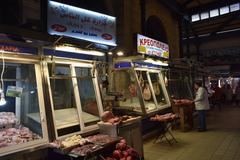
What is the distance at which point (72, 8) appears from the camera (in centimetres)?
526

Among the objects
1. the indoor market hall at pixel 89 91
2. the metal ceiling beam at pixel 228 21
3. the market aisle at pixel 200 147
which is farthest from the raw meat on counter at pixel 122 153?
the metal ceiling beam at pixel 228 21

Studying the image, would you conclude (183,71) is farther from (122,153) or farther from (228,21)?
(122,153)

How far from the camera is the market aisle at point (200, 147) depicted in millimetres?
5734

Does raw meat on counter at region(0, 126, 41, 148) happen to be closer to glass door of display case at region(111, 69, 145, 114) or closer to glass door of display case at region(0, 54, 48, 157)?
glass door of display case at region(0, 54, 48, 157)

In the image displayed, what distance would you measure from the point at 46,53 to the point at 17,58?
728 millimetres

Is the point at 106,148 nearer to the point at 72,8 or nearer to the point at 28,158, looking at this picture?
the point at 28,158

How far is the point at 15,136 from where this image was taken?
403 centimetres

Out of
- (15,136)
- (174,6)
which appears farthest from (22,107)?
(174,6)

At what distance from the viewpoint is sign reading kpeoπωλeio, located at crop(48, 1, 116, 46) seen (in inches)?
190

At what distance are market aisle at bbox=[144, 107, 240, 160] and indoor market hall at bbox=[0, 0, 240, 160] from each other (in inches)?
1.0

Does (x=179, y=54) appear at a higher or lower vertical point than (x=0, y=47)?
higher

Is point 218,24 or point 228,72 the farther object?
point 228,72

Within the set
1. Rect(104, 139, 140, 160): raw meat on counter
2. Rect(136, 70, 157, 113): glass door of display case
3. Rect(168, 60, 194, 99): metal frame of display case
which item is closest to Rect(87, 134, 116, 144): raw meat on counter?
Rect(104, 139, 140, 160): raw meat on counter

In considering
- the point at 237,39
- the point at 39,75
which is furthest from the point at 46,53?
the point at 237,39
